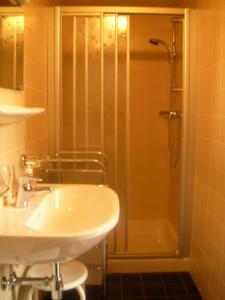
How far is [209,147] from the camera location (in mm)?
2303

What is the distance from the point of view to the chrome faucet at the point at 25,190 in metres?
1.43

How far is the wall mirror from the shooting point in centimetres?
156

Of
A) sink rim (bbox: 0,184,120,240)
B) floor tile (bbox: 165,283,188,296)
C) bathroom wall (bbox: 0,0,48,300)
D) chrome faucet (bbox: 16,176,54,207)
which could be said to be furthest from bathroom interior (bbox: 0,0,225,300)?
sink rim (bbox: 0,184,120,240)

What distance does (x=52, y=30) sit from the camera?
2.53m

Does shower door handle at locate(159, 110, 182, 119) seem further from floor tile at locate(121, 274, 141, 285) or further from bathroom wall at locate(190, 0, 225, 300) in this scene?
floor tile at locate(121, 274, 141, 285)

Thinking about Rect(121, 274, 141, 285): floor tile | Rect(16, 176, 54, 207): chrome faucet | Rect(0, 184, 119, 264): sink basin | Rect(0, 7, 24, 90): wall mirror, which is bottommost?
Rect(121, 274, 141, 285): floor tile

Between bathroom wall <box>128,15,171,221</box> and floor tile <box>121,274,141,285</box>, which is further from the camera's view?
bathroom wall <box>128,15,171,221</box>

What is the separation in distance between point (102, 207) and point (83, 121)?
1.19m

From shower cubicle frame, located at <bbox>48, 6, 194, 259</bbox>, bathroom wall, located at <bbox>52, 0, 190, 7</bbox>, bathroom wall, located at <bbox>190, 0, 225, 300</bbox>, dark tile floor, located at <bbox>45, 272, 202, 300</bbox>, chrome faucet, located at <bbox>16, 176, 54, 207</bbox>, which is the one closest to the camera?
chrome faucet, located at <bbox>16, 176, 54, 207</bbox>

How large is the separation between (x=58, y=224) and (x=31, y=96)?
0.89 meters

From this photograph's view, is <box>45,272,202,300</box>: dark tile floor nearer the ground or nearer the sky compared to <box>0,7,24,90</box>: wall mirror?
nearer the ground

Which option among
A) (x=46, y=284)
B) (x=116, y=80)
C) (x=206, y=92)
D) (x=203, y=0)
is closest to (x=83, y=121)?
(x=116, y=80)

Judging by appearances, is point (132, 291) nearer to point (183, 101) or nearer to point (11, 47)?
point (183, 101)

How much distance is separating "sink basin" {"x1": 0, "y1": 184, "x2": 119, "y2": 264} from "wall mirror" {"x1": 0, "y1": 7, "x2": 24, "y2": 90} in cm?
55
